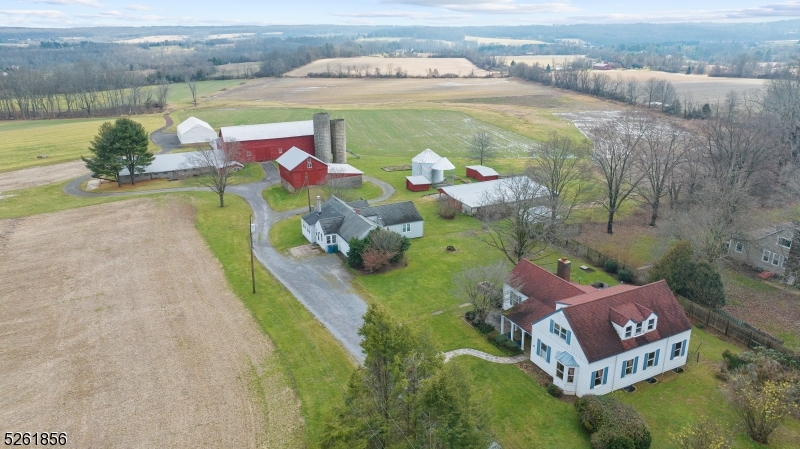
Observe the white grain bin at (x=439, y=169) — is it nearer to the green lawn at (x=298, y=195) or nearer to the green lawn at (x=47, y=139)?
the green lawn at (x=298, y=195)

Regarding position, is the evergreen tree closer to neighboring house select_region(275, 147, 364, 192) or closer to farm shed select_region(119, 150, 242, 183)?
farm shed select_region(119, 150, 242, 183)

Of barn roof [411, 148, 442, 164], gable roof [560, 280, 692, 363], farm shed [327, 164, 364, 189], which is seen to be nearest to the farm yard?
farm shed [327, 164, 364, 189]

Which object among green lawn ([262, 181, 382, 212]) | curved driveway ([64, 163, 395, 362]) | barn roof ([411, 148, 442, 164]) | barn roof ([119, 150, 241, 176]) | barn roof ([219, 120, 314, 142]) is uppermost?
barn roof ([219, 120, 314, 142])

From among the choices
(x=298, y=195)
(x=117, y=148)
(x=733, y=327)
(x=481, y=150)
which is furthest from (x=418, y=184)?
(x=733, y=327)

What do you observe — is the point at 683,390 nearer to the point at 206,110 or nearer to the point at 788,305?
the point at 788,305

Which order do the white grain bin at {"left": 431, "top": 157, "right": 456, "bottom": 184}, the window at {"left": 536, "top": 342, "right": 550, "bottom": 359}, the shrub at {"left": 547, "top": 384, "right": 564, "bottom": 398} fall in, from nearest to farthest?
the shrub at {"left": 547, "top": 384, "right": 564, "bottom": 398}
the window at {"left": 536, "top": 342, "right": 550, "bottom": 359}
the white grain bin at {"left": 431, "top": 157, "right": 456, "bottom": 184}

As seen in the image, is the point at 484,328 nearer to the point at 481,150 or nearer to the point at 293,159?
the point at 293,159

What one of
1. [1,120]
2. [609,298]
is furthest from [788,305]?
[1,120]
